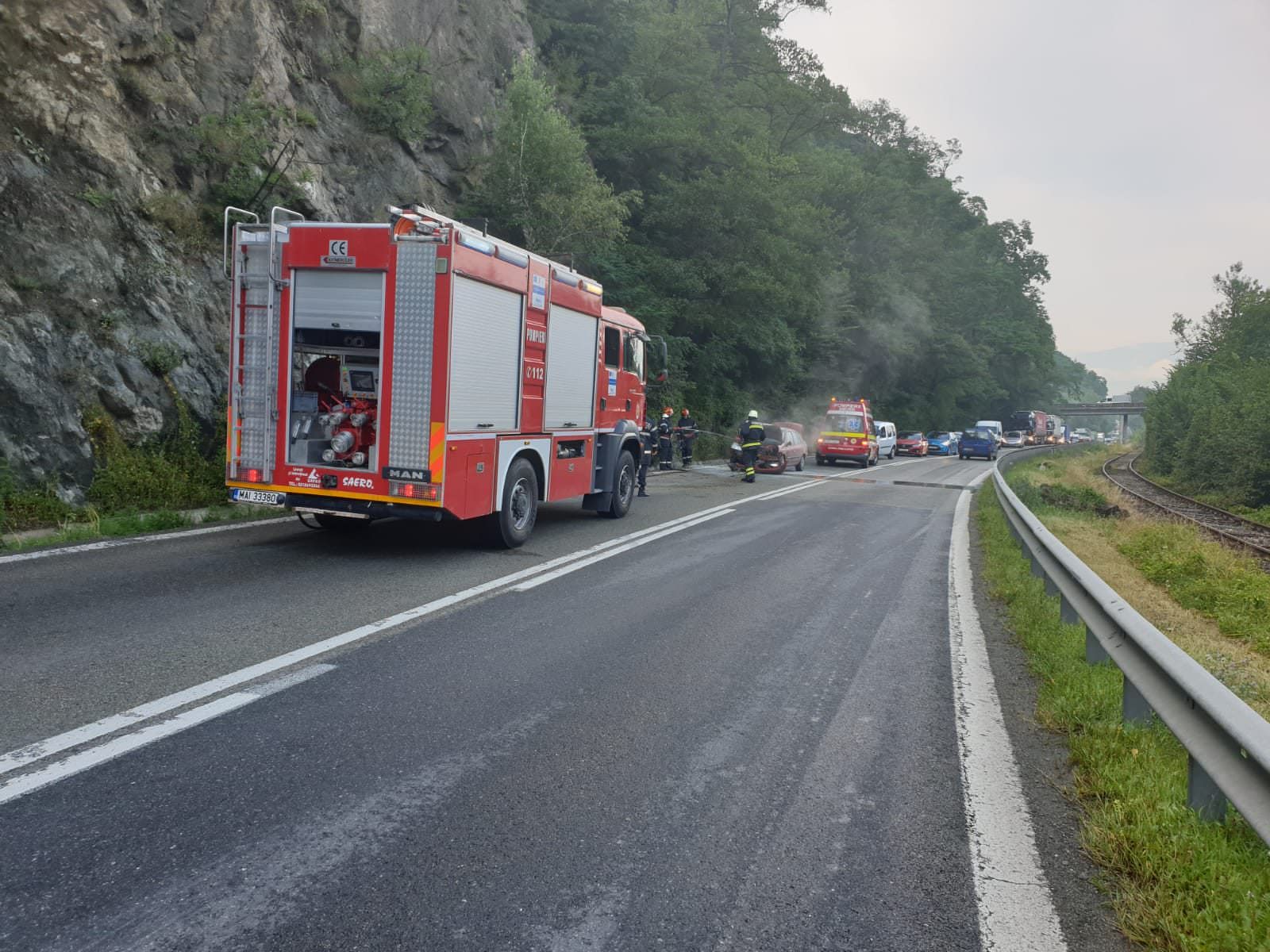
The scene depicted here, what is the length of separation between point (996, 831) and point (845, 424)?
31.8m

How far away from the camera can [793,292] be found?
1422 inches

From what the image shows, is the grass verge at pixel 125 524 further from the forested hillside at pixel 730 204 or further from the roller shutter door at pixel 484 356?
the forested hillside at pixel 730 204

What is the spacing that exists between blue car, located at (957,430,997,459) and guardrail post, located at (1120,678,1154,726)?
159ft

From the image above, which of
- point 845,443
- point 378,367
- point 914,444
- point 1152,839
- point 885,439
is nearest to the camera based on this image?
point 1152,839

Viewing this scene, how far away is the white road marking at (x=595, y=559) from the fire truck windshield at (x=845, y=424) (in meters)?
21.6

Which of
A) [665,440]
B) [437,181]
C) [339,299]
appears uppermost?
[437,181]

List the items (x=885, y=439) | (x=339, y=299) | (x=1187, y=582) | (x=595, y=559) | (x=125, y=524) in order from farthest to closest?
(x=885, y=439) < (x=1187, y=582) < (x=595, y=559) < (x=125, y=524) < (x=339, y=299)

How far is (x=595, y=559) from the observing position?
9.57 metres

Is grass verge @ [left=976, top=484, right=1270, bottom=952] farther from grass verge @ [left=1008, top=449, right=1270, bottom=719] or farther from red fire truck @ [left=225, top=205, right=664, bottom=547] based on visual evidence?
red fire truck @ [left=225, top=205, right=664, bottom=547]

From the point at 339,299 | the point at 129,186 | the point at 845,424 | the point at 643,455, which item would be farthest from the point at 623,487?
the point at 845,424

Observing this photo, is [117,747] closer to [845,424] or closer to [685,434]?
[685,434]

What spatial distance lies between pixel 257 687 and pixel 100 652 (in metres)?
1.15

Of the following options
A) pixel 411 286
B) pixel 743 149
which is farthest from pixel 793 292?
pixel 411 286

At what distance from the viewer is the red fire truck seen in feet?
27.6
